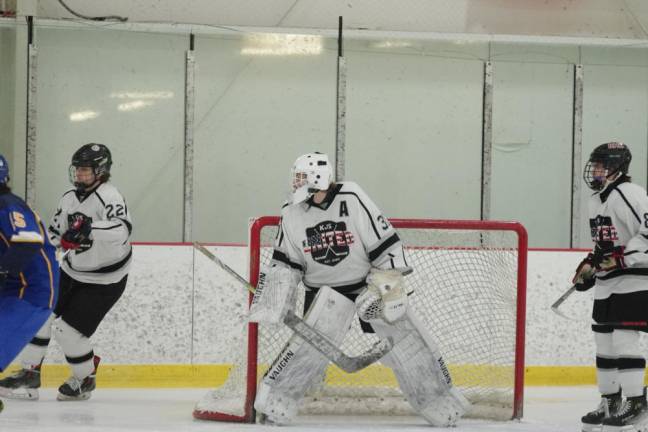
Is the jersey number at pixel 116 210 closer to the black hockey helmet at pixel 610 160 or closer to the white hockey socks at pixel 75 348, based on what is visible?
the white hockey socks at pixel 75 348

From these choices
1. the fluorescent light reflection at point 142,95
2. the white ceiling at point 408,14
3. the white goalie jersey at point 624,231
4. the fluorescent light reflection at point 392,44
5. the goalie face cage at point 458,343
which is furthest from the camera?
the fluorescent light reflection at point 392,44

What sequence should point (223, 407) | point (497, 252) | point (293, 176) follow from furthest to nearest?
point (497, 252), point (223, 407), point (293, 176)

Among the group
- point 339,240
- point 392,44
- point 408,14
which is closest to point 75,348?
point 339,240

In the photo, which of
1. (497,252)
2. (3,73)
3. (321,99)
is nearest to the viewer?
(497,252)

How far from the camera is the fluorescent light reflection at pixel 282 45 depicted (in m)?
8.09

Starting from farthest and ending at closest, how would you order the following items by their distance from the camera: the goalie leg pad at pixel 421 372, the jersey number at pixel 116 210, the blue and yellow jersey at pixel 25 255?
the jersey number at pixel 116 210
the goalie leg pad at pixel 421 372
the blue and yellow jersey at pixel 25 255

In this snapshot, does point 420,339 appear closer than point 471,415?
Yes

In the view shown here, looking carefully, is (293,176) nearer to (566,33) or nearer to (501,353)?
(501,353)

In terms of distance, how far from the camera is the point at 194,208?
26.2ft

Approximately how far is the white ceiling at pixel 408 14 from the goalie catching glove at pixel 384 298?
12.7 feet

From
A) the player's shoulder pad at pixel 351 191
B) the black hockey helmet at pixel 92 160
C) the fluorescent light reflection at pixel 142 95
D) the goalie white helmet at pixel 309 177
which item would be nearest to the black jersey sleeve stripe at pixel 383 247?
the player's shoulder pad at pixel 351 191

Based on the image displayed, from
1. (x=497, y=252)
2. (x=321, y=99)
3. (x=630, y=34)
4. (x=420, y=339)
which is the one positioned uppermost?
(x=630, y=34)

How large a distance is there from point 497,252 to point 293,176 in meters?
1.21

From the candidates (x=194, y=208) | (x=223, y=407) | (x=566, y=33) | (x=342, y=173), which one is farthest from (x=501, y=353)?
(x=566, y=33)
